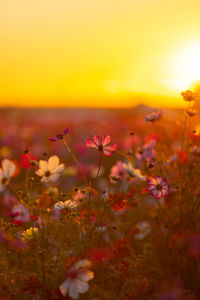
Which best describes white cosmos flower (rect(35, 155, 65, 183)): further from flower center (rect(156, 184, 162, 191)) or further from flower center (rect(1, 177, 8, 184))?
flower center (rect(156, 184, 162, 191))

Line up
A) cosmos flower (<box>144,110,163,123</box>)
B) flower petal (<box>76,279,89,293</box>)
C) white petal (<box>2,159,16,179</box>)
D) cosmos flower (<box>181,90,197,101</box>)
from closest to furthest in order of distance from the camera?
flower petal (<box>76,279,89,293</box>), white petal (<box>2,159,16,179</box>), cosmos flower (<box>181,90,197,101</box>), cosmos flower (<box>144,110,163,123</box>)

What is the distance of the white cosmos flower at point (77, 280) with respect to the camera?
0.92 m

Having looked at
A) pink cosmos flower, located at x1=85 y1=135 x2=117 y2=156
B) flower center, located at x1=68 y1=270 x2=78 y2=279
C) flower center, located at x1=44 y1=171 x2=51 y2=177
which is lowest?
flower center, located at x1=68 y1=270 x2=78 y2=279

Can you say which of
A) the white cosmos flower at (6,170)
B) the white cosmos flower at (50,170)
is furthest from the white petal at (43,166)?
the white cosmos flower at (6,170)

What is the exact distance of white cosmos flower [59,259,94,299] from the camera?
0.92 m

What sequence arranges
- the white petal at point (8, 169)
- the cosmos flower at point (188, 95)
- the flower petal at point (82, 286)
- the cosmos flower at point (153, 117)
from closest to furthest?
the flower petal at point (82, 286)
the white petal at point (8, 169)
the cosmos flower at point (188, 95)
the cosmos flower at point (153, 117)

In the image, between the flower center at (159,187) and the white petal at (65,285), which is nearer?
the white petal at (65,285)

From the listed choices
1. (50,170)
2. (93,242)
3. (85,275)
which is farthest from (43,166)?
(85,275)

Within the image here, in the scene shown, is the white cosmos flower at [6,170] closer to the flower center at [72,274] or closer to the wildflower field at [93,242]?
the wildflower field at [93,242]

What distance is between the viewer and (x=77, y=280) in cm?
93

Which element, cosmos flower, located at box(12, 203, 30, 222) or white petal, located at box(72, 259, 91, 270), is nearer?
white petal, located at box(72, 259, 91, 270)

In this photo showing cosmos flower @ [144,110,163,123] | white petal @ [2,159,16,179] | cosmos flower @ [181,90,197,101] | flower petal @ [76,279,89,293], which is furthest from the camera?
cosmos flower @ [144,110,163,123]

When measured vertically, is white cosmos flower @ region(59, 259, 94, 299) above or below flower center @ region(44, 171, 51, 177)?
below

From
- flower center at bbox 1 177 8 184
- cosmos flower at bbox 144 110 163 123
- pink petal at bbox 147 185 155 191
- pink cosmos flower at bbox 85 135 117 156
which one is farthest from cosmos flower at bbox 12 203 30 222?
cosmos flower at bbox 144 110 163 123
